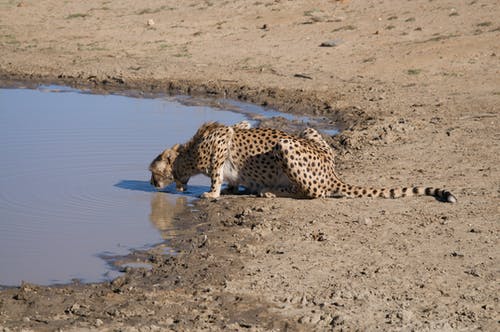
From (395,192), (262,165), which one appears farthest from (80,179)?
(395,192)

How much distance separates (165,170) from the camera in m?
11.0

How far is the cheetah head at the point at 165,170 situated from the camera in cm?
1096

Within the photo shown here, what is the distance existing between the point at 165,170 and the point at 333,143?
8.58ft

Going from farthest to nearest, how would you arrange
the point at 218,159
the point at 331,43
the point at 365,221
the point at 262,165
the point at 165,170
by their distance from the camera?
the point at 331,43 < the point at 165,170 < the point at 218,159 < the point at 262,165 < the point at 365,221

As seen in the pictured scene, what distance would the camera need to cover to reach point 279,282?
25.0 ft

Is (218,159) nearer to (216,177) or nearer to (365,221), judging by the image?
(216,177)

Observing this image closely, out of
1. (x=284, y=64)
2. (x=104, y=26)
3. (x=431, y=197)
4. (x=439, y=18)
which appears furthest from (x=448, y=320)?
(x=104, y=26)

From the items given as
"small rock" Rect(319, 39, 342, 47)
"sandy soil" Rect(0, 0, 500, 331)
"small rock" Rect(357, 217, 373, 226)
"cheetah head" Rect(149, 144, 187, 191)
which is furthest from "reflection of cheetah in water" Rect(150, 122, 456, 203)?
"small rock" Rect(319, 39, 342, 47)

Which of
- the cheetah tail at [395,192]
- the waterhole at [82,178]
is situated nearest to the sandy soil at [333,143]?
the cheetah tail at [395,192]

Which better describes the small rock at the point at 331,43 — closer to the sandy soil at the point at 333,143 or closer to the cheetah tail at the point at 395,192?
the sandy soil at the point at 333,143

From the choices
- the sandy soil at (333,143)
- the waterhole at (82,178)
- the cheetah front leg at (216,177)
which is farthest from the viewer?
the cheetah front leg at (216,177)

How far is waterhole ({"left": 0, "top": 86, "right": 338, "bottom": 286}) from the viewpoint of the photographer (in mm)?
8836

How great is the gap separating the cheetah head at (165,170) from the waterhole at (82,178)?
13 centimetres

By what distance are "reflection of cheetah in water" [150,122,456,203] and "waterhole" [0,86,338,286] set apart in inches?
13.3
